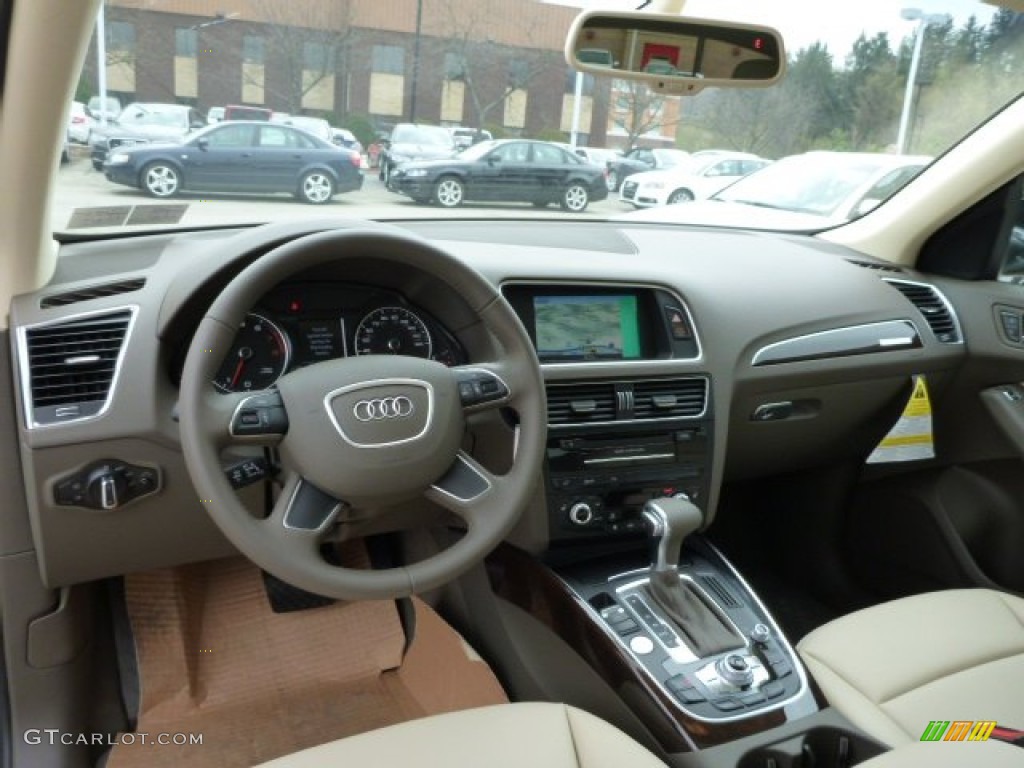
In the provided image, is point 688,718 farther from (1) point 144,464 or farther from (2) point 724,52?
(2) point 724,52

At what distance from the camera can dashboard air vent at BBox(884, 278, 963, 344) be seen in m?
2.76

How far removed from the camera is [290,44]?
2041 mm

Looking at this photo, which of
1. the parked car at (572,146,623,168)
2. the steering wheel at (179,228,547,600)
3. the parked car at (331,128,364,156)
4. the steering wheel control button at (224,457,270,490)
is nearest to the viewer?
the steering wheel at (179,228,547,600)

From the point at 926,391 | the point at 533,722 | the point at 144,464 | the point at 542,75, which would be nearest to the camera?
the point at 533,722

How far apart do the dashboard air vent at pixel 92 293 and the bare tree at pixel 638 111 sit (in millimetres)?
1220

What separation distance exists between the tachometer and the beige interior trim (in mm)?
418

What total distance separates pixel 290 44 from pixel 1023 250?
7.77ft

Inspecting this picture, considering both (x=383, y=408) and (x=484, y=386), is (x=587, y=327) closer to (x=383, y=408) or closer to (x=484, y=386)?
(x=484, y=386)

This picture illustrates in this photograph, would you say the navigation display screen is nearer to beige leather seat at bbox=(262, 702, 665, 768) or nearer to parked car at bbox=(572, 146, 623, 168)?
parked car at bbox=(572, 146, 623, 168)

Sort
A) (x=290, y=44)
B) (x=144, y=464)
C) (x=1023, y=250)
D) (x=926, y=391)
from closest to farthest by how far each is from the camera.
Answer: (x=144, y=464) → (x=290, y=44) → (x=926, y=391) → (x=1023, y=250)

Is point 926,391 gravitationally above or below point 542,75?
below

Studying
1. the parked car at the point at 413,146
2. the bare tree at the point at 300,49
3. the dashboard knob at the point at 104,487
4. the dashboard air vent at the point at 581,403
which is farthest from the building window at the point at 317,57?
the dashboard knob at the point at 104,487

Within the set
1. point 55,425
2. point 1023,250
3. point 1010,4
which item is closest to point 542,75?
point 1010,4

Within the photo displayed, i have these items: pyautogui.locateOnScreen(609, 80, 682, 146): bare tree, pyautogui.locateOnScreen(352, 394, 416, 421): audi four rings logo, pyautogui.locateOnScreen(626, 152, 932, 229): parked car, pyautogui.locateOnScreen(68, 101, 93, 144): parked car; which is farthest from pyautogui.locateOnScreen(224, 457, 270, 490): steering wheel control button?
pyautogui.locateOnScreen(626, 152, 932, 229): parked car
